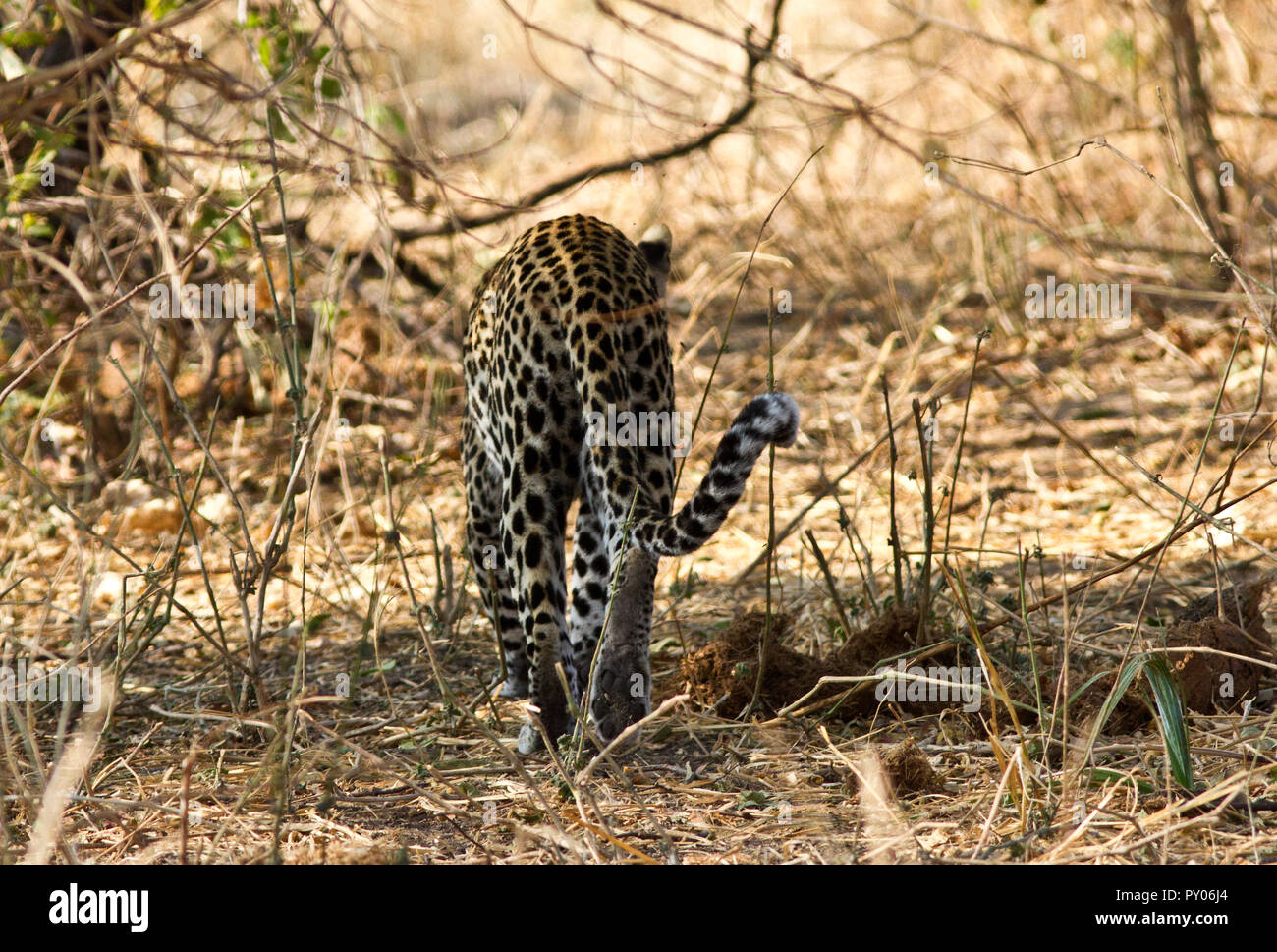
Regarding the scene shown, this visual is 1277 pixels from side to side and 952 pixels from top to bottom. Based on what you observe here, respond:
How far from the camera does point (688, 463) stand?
7.94 m

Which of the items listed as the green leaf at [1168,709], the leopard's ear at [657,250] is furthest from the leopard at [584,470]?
the green leaf at [1168,709]

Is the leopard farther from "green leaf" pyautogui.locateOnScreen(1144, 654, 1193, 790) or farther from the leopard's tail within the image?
"green leaf" pyautogui.locateOnScreen(1144, 654, 1193, 790)

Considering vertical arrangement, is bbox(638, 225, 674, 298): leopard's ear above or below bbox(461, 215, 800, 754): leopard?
above

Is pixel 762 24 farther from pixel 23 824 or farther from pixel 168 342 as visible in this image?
pixel 23 824

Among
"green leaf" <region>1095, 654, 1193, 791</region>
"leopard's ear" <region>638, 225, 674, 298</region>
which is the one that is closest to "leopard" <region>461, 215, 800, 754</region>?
"leopard's ear" <region>638, 225, 674, 298</region>

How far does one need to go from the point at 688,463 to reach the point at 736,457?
4.07 meters

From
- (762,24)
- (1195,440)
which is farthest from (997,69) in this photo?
(1195,440)

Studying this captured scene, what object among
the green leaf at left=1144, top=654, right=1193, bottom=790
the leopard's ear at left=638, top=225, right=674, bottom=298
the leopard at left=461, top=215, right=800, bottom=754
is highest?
the leopard's ear at left=638, top=225, right=674, bottom=298

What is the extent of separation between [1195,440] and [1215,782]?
4.21 metres

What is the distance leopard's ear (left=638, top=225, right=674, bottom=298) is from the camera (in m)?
5.32

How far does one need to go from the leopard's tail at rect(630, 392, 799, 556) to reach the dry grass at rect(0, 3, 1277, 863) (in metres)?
0.57

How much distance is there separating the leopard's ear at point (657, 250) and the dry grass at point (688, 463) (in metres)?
0.58

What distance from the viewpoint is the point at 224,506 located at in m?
7.56

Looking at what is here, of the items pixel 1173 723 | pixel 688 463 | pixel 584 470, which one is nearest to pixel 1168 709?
pixel 1173 723
